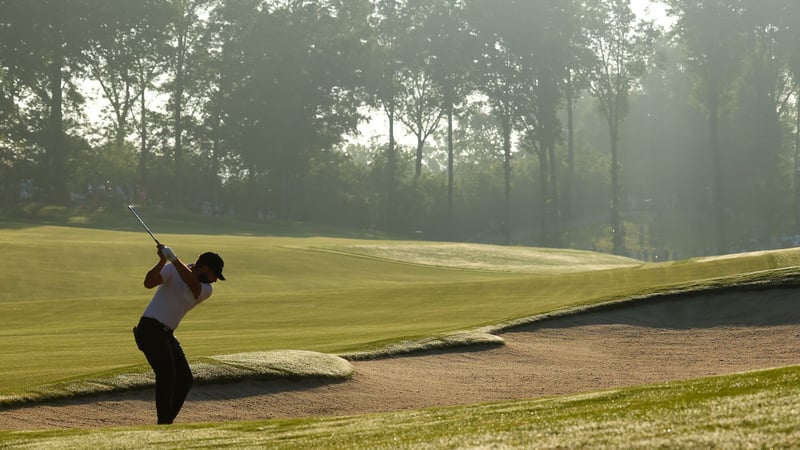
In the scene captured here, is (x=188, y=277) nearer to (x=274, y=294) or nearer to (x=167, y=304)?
(x=167, y=304)

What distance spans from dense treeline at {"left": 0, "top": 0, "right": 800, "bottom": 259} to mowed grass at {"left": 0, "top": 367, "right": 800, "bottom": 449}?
70.0m

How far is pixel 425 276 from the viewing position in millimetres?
47656

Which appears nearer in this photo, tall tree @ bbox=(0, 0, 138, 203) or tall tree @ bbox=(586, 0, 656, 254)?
tall tree @ bbox=(0, 0, 138, 203)

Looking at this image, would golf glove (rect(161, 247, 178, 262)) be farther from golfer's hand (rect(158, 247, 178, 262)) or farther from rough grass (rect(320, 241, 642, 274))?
rough grass (rect(320, 241, 642, 274))

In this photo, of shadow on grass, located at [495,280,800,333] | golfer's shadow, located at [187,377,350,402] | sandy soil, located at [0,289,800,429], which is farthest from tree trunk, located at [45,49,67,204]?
golfer's shadow, located at [187,377,350,402]

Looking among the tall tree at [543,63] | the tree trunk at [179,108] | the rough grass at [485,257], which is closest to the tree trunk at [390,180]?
the tall tree at [543,63]

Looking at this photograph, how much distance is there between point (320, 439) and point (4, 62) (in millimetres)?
73613

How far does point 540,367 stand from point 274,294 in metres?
15.6

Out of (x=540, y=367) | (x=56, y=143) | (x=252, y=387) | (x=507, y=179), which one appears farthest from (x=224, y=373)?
(x=507, y=179)

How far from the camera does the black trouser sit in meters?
13.5

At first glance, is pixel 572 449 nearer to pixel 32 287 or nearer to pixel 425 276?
pixel 32 287

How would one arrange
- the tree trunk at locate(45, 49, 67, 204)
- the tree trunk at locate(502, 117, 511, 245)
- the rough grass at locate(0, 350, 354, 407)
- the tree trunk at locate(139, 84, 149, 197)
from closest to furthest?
1. the rough grass at locate(0, 350, 354, 407)
2. the tree trunk at locate(45, 49, 67, 204)
3. the tree trunk at locate(139, 84, 149, 197)
4. the tree trunk at locate(502, 117, 511, 245)

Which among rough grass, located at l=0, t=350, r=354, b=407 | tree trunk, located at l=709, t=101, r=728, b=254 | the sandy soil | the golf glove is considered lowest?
the sandy soil

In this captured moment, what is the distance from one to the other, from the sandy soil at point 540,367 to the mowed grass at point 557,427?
242 centimetres
